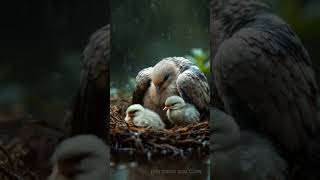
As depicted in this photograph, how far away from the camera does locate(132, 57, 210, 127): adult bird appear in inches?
80.5

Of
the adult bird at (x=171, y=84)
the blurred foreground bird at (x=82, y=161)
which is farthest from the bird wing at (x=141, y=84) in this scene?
the blurred foreground bird at (x=82, y=161)

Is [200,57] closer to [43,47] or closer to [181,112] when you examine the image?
[181,112]

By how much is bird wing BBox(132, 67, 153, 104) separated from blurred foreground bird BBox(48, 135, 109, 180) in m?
0.25

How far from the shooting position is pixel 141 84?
2057mm

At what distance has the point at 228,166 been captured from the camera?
80.8 inches

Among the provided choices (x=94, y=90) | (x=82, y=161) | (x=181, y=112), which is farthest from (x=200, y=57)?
(x=82, y=161)

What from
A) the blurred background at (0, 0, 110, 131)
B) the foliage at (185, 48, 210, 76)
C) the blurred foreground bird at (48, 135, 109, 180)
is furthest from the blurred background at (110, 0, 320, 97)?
the blurred foreground bird at (48, 135, 109, 180)

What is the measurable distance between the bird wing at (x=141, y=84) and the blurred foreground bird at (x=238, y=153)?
31cm

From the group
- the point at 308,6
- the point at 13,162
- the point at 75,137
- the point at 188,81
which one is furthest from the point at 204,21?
the point at 13,162

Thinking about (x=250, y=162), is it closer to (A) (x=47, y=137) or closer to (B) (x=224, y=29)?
(B) (x=224, y=29)

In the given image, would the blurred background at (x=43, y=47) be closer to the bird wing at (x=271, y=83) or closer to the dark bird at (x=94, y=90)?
the dark bird at (x=94, y=90)

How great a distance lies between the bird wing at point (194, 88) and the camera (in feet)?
6.70

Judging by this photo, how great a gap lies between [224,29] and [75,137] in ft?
2.73

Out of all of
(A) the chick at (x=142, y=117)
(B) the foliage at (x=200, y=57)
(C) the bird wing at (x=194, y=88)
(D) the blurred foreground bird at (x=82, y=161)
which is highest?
(B) the foliage at (x=200, y=57)
